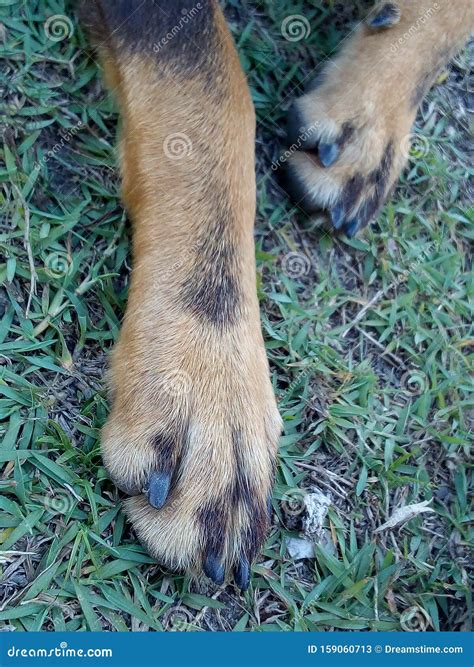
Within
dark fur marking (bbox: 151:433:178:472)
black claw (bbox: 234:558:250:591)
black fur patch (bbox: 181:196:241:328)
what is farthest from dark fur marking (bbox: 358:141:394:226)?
black claw (bbox: 234:558:250:591)

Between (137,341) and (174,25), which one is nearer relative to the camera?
(137,341)

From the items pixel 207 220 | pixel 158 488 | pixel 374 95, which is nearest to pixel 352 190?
pixel 374 95

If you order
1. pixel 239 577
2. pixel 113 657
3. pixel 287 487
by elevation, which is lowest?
pixel 287 487

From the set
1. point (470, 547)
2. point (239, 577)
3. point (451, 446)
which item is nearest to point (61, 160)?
point (239, 577)

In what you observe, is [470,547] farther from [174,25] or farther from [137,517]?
[174,25]

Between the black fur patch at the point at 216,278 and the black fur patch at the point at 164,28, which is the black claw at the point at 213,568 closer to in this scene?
the black fur patch at the point at 216,278

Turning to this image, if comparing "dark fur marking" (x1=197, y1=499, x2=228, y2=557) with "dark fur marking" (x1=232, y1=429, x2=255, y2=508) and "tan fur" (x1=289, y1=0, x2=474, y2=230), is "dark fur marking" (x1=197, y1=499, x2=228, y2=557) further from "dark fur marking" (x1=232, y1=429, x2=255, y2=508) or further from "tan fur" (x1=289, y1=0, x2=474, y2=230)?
"tan fur" (x1=289, y1=0, x2=474, y2=230)
